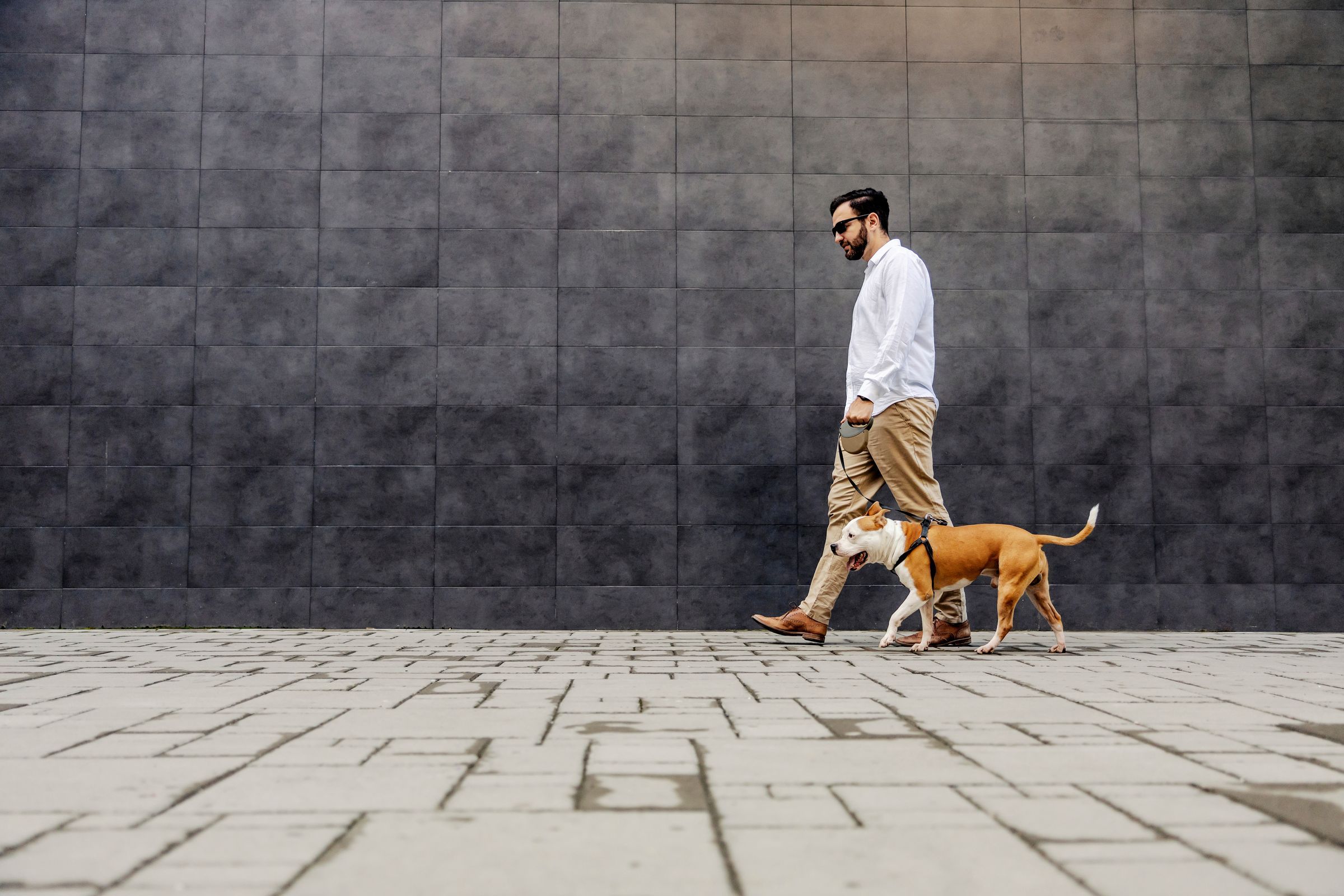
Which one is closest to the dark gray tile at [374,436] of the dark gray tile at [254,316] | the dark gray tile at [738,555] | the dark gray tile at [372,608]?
the dark gray tile at [254,316]

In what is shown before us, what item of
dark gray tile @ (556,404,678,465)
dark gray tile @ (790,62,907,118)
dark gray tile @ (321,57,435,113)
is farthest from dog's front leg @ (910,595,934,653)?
dark gray tile @ (321,57,435,113)

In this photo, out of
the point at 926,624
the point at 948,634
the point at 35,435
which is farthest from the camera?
the point at 35,435

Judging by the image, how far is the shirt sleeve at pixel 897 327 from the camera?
15.6 feet

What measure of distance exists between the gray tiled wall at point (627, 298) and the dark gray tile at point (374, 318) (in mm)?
23

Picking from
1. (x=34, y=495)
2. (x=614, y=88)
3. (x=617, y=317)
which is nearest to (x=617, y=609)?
(x=617, y=317)

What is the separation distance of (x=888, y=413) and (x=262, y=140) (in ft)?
13.8

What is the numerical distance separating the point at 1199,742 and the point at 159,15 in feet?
22.2

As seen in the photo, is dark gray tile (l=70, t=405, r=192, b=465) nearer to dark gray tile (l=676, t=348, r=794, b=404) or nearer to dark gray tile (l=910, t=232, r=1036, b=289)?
dark gray tile (l=676, t=348, r=794, b=404)

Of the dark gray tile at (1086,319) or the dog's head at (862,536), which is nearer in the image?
the dog's head at (862,536)

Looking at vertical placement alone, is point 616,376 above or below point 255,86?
below

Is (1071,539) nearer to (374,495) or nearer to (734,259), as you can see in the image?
(734,259)

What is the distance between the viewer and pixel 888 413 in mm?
4855

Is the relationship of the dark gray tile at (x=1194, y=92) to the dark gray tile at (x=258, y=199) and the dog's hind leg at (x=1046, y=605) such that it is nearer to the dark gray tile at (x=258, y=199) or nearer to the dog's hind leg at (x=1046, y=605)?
the dog's hind leg at (x=1046, y=605)

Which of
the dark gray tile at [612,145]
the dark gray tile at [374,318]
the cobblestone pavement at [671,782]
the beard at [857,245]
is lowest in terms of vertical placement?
the cobblestone pavement at [671,782]
